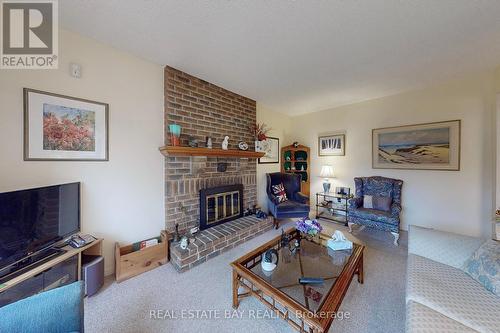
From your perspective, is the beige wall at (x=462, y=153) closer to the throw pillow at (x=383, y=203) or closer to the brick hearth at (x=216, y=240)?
the throw pillow at (x=383, y=203)

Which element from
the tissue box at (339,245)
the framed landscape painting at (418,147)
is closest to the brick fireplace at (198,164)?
the tissue box at (339,245)

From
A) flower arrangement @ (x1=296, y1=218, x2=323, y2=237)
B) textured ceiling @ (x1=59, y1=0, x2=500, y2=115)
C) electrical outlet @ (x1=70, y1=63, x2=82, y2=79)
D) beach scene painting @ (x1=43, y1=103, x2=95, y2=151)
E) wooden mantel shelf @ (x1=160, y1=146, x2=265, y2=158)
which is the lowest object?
flower arrangement @ (x1=296, y1=218, x2=323, y2=237)

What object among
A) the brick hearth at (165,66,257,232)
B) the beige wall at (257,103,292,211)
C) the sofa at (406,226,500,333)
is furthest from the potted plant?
the sofa at (406,226,500,333)

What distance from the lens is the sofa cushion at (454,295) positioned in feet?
3.30

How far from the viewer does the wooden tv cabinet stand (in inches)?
47.0

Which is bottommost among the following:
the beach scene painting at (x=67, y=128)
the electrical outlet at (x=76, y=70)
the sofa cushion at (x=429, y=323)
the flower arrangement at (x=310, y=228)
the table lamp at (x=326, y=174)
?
the sofa cushion at (x=429, y=323)

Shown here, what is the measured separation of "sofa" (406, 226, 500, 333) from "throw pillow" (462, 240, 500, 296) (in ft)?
0.12

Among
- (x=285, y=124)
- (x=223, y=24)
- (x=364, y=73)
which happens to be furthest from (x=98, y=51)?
(x=285, y=124)

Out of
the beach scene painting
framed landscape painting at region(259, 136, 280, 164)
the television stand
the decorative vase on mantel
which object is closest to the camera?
the television stand

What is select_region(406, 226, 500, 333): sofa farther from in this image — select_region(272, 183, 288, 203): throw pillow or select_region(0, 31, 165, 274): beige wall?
select_region(0, 31, 165, 274): beige wall

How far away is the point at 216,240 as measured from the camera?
7.77ft

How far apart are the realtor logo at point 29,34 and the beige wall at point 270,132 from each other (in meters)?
2.99

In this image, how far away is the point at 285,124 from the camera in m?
4.60

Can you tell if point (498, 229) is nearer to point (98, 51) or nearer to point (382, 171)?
point (382, 171)
